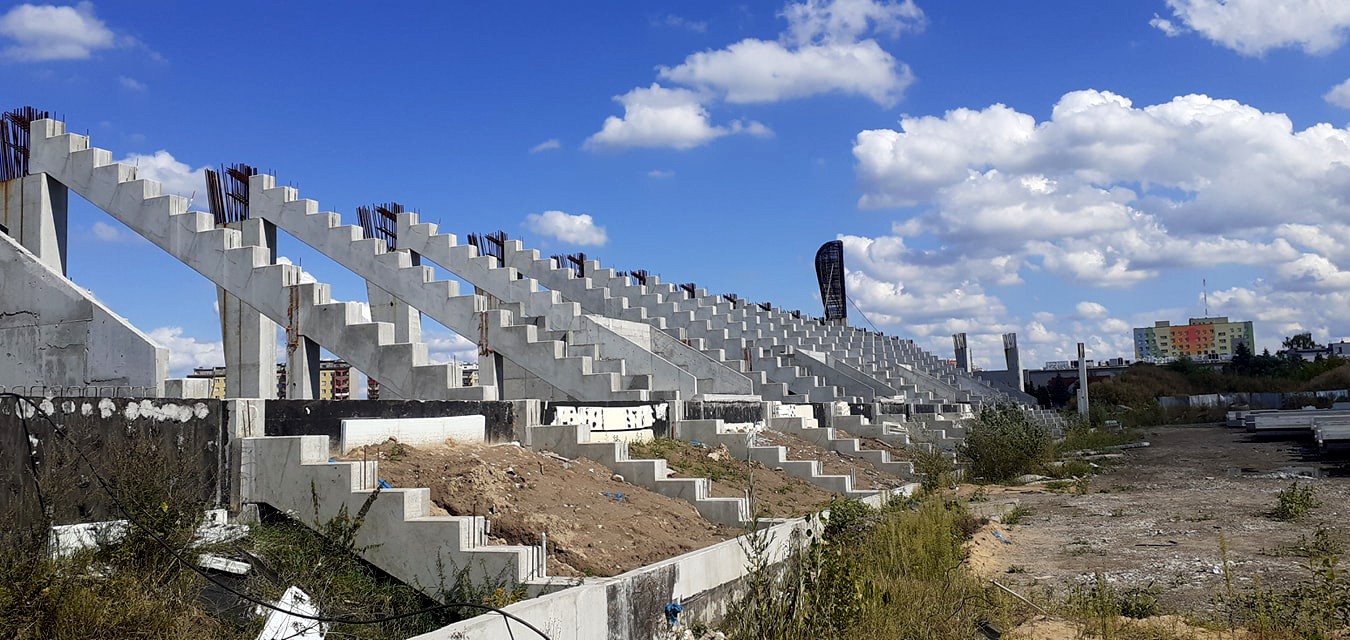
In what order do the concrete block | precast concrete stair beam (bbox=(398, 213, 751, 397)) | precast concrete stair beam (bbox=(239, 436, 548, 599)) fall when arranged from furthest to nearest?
precast concrete stair beam (bbox=(398, 213, 751, 397)), the concrete block, precast concrete stair beam (bbox=(239, 436, 548, 599))

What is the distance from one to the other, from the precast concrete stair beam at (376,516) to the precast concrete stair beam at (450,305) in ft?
31.4

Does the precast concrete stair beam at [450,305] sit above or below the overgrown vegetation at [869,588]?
above

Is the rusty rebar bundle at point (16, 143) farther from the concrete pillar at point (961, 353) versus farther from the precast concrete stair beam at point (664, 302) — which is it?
the concrete pillar at point (961, 353)

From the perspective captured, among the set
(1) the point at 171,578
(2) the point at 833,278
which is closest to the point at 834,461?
(1) the point at 171,578

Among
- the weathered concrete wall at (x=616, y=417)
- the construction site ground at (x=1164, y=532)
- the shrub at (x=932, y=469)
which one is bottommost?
the construction site ground at (x=1164, y=532)

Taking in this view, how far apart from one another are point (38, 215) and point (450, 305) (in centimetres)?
699

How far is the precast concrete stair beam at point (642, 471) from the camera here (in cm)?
1089

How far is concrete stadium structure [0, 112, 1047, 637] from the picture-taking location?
7469mm

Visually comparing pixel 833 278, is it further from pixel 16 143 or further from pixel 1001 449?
pixel 16 143

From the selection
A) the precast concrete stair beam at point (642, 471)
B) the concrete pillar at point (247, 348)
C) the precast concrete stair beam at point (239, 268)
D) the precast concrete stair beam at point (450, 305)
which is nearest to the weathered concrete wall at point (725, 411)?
the precast concrete stair beam at point (450, 305)

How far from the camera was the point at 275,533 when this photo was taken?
721 centimetres

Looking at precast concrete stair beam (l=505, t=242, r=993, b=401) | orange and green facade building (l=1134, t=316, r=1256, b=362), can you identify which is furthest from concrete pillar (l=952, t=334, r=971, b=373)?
orange and green facade building (l=1134, t=316, r=1256, b=362)

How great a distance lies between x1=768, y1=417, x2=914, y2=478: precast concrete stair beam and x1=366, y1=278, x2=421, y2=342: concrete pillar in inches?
285

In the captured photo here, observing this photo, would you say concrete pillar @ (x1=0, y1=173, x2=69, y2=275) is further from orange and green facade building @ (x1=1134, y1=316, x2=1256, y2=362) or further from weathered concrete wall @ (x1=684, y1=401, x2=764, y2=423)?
orange and green facade building @ (x1=1134, y1=316, x2=1256, y2=362)
